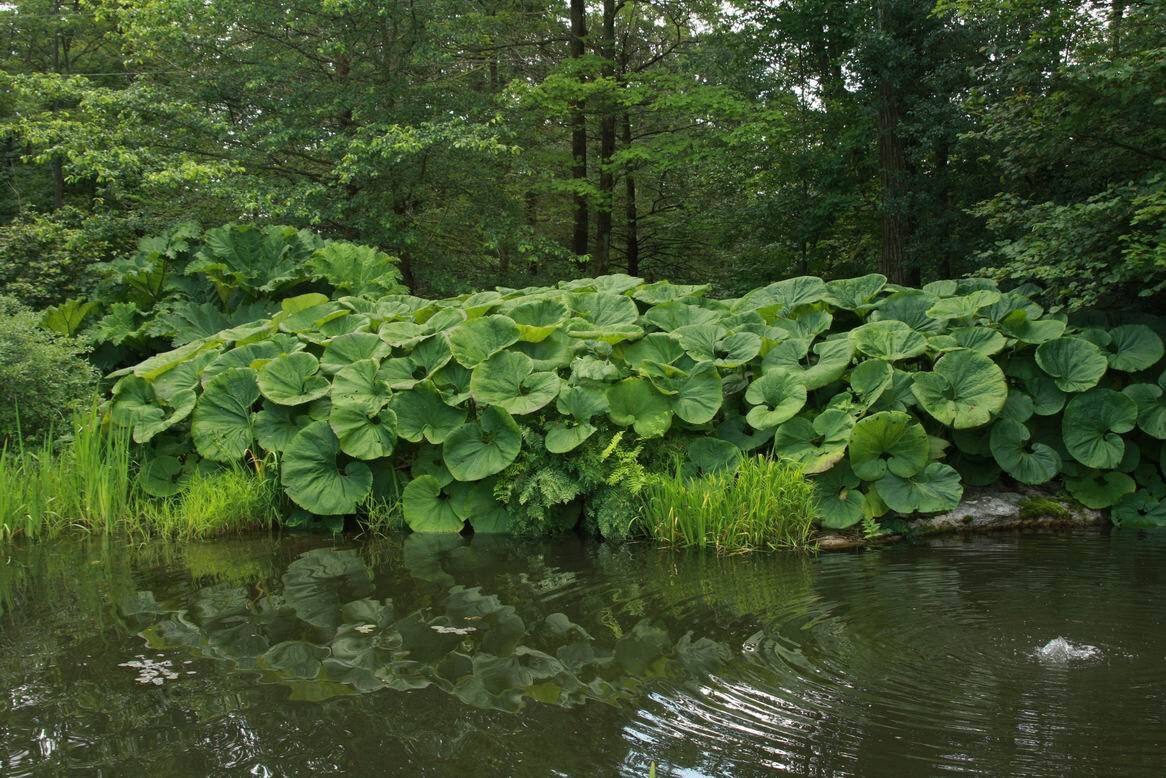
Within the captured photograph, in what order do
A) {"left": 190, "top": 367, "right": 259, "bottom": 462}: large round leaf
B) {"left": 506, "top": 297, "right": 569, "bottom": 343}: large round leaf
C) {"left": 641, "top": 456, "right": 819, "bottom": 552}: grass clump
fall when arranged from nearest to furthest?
{"left": 641, "top": 456, "right": 819, "bottom": 552}: grass clump < {"left": 190, "top": 367, "right": 259, "bottom": 462}: large round leaf < {"left": 506, "top": 297, "right": 569, "bottom": 343}: large round leaf

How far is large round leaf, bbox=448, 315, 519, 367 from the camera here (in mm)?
6350

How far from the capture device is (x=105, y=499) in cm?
618

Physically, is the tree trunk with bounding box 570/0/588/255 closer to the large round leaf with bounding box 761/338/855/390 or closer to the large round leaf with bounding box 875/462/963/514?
the large round leaf with bounding box 761/338/855/390

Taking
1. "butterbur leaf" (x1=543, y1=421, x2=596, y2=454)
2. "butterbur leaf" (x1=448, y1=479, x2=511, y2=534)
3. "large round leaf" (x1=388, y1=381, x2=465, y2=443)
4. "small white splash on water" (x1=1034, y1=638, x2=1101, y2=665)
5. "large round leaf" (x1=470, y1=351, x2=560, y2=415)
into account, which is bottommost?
"small white splash on water" (x1=1034, y1=638, x2=1101, y2=665)

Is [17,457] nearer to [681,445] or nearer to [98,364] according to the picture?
[98,364]

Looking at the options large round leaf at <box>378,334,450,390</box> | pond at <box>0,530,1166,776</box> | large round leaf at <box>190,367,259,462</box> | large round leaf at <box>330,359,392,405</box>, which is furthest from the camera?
large round leaf at <box>190,367,259,462</box>

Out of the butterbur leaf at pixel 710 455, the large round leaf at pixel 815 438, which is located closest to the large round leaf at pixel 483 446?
the butterbur leaf at pixel 710 455

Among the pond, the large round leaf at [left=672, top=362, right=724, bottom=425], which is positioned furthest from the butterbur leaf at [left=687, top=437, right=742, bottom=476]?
the pond

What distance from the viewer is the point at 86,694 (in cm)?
320

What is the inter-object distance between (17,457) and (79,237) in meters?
5.04

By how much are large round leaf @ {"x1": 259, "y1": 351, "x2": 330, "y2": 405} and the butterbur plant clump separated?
1 centimetres

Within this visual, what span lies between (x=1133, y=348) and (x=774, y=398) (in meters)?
2.71

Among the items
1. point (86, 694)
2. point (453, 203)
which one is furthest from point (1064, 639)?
point (453, 203)

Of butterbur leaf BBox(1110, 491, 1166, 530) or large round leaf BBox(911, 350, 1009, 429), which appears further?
butterbur leaf BBox(1110, 491, 1166, 530)
